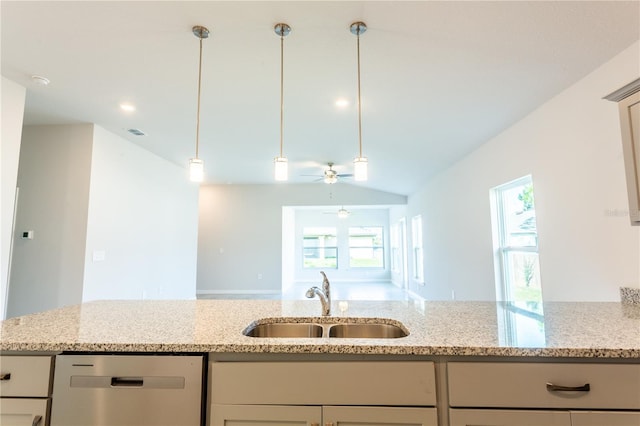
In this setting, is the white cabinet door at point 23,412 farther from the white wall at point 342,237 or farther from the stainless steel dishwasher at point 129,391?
the white wall at point 342,237

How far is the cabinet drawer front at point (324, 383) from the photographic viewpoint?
3.64 feet

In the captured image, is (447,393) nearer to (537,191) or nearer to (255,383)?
(255,383)

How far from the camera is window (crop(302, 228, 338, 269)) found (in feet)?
35.1

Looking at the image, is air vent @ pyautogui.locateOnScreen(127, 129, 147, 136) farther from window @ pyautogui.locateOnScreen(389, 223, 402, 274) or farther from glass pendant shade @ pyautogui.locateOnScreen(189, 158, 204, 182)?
window @ pyautogui.locateOnScreen(389, 223, 402, 274)

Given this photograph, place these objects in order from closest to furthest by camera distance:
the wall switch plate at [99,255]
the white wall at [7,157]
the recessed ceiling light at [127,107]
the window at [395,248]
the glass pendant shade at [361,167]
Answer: the glass pendant shade at [361,167], the white wall at [7,157], the recessed ceiling light at [127,107], the wall switch plate at [99,255], the window at [395,248]

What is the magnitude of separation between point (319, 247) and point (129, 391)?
9654 millimetres

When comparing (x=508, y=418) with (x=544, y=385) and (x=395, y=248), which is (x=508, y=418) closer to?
(x=544, y=385)

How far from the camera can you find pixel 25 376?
45.3 inches

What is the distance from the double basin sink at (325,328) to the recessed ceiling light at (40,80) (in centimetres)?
303

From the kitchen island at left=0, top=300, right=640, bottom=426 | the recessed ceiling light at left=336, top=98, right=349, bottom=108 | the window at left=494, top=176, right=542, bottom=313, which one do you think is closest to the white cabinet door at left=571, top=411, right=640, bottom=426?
the kitchen island at left=0, top=300, right=640, bottom=426

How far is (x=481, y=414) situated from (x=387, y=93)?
260 cm

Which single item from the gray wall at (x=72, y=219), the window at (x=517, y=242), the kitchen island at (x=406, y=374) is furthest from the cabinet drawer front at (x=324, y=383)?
the gray wall at (x=72, y=219)

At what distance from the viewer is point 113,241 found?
4.22m

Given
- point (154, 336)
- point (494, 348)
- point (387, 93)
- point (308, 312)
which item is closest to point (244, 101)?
point (387, 93)
